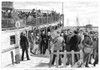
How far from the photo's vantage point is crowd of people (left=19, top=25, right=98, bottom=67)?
8.00 meters

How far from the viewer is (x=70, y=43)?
26.8 feet

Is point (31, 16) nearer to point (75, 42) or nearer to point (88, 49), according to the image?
point (75, 42)

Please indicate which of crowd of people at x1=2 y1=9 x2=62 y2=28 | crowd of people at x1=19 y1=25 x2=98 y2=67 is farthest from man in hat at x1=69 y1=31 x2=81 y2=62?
crowd of people at x1=2 y1=9 x2=62 y2=28

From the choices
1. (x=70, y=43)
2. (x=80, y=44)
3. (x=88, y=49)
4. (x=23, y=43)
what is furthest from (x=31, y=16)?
(x=88, y=49)

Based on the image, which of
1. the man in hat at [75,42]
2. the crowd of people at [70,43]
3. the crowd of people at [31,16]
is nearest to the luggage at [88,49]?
the crowd of people at [70,43]

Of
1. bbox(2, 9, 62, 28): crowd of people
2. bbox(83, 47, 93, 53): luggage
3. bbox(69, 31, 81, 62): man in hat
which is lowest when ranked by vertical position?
bbox(83, 47, 93, 53): luggage

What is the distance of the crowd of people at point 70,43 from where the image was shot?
8.00m

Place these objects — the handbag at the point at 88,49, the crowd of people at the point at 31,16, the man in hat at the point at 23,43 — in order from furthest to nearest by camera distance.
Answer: the crowd of people at the point at 31,16 → the man in hat at the point at 23,43 → the handbag at the point at 88,49

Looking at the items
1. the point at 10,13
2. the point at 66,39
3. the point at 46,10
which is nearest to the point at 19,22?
the point at 10,13

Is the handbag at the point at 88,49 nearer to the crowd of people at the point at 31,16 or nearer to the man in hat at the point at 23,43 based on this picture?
the crowd of people at the point at 31,16

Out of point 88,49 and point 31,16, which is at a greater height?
point 31,16

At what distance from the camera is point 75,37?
26.4ft

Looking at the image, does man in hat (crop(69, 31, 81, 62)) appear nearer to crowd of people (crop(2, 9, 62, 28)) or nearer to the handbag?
the handbag

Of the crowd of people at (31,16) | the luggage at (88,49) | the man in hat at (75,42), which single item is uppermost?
the crowd of people at (31,16)
